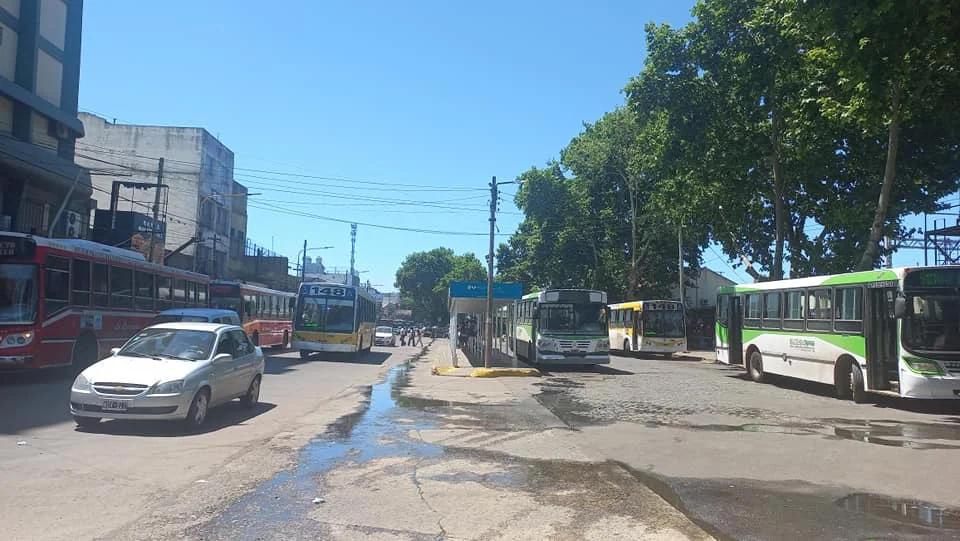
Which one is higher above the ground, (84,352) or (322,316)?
(322,316)

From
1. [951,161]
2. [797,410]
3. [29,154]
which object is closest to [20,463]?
[797,410]

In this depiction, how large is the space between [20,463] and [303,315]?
20.6 m

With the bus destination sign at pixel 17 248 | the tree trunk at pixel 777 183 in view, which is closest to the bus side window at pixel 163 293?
the bus destination sign at pixel 17 248

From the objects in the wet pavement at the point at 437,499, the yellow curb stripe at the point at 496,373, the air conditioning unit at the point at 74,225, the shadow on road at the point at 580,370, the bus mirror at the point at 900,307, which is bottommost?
the wet pavement at the point at 437,499

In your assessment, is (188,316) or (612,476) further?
(188,316)

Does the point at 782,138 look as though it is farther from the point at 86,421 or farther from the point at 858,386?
the point at 86,421

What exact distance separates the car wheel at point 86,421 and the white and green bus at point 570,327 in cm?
1583

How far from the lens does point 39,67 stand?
29.3 metres

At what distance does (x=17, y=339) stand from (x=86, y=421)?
6.19 metres

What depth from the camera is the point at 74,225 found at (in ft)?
104

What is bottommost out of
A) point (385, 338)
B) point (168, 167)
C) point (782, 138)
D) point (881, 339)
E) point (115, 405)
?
point (115, 405)

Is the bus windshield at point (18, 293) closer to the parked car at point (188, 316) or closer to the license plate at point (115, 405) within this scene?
the parked car at point (188, 316)

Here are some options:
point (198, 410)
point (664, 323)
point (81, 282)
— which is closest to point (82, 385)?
point (198, 410)

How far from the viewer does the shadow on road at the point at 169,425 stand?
9920 millimetres
